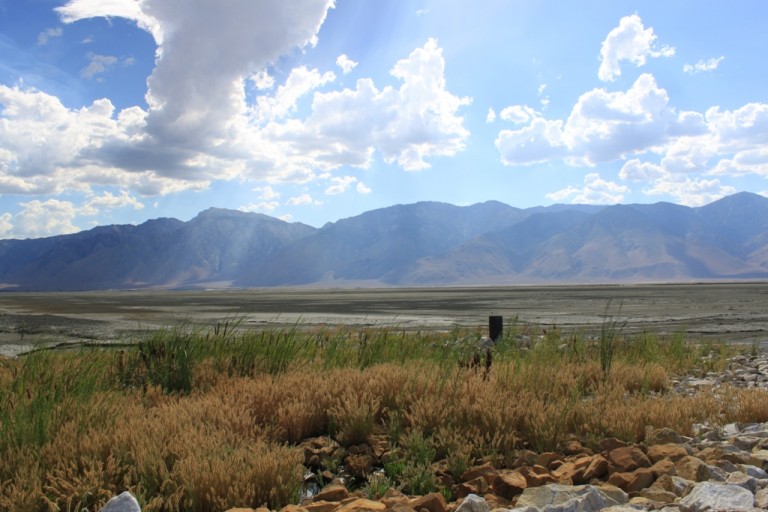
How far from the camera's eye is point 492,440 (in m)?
5.03

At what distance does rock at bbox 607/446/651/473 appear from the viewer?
455cm

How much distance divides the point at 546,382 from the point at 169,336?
5.06 metres

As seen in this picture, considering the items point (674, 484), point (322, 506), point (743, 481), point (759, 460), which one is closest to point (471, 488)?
point (322, 506)

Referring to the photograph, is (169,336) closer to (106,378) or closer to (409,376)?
(106,378)

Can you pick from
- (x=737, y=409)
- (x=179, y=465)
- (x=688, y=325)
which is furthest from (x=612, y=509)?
(x=688, y=325)

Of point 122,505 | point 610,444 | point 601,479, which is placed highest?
point 122,505

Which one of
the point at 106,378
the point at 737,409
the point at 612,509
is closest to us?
the point at 612,509

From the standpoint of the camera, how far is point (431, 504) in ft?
12.7

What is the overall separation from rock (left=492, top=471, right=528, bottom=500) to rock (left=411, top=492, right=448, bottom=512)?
1.97 ft

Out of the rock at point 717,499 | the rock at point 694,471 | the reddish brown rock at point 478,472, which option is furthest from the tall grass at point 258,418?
the rock at point 717,499

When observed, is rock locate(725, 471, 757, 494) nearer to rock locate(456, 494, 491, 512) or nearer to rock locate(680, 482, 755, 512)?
rock locate(680, 482, 755, 512)

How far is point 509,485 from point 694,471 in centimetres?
129

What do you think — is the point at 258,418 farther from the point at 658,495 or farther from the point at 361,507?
the point at 658,495

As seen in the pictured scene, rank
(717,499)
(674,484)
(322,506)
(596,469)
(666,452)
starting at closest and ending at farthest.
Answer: (717,499)
(322,506)
(674,484)
(596,469)
(666,452)
